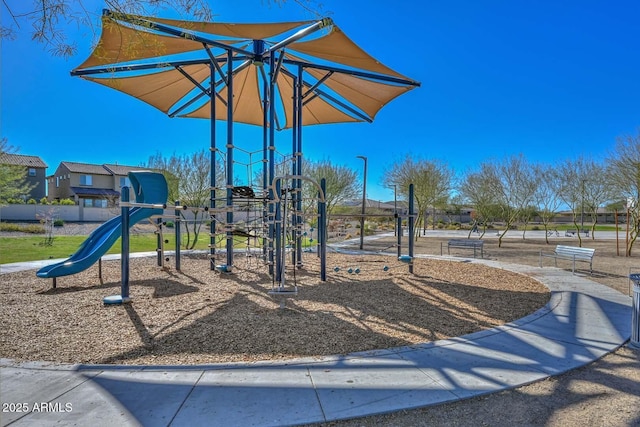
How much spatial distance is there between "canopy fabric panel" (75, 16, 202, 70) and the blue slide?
254 cm

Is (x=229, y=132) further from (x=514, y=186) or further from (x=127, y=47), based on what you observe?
(x=514, y=186)

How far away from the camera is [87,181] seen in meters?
41.9

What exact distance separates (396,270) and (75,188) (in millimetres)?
43408

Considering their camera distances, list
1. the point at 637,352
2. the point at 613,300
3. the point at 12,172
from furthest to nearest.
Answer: the point at 12,172
the point at 613,300
the point at 637,352

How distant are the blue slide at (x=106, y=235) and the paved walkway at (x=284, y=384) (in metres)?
3.58

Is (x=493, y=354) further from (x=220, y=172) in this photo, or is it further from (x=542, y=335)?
(x=220, y=172)

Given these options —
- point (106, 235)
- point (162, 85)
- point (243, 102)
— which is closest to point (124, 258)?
point (106, 235)

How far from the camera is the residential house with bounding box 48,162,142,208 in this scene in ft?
131

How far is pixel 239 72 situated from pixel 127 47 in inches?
230

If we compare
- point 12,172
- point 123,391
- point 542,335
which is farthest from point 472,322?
point 12,172

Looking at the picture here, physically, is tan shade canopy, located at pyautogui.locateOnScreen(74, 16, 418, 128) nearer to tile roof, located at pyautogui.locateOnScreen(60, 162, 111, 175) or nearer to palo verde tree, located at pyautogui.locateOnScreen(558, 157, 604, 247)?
palo verde tree, located at pyautogui.locateOnScreen(558, 157, 604, 247)

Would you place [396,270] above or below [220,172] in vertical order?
below

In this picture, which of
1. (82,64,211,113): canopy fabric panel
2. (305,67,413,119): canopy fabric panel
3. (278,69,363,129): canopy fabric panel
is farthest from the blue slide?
(278,69,363,129): canopy fabric panel

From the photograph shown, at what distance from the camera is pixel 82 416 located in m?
2.52
